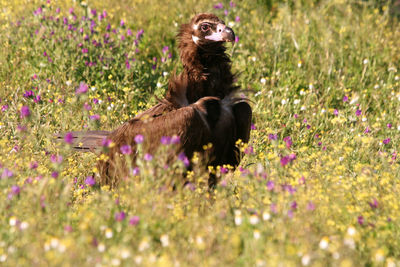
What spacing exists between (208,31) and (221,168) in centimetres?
127

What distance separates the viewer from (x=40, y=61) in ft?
19.6

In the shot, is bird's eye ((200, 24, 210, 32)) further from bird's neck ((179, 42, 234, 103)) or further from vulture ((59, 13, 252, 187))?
bird's neck ((179, 42, 234, 103))

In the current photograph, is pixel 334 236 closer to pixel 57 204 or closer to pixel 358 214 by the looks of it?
pixel 358 214

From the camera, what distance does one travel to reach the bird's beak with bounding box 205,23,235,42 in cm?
425

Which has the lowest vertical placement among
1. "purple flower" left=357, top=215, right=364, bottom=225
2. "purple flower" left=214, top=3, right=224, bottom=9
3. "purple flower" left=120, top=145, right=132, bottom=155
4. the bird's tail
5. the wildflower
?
the bird's tail

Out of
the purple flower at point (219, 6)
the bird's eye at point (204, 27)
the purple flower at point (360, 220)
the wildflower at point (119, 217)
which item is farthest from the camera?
the purple flower at point (219, 6)

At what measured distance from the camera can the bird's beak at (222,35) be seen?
4.25 meters

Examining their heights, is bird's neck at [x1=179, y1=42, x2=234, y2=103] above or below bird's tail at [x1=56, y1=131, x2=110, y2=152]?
above

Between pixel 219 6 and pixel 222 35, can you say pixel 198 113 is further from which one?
pixel 219 6

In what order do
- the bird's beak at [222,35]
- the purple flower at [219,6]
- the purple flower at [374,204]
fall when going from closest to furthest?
the purple flower at [374,204] < the bird's beak at [222,35] < the purple flower at [219,6]

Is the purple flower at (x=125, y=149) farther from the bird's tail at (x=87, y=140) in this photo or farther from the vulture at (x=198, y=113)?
the bird's tail at (x=87, y=140)

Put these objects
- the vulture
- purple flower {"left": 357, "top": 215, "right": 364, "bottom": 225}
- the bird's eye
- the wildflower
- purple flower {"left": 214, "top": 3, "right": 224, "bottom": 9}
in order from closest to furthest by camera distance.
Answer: the wildflower → purple flower {"left": 357, "top": 215, "right": 364, "bottom": 225} → the vulture → the bird's eye → purple flower {"left": 214, "top": 3, "right": 224, "bottom": 9}

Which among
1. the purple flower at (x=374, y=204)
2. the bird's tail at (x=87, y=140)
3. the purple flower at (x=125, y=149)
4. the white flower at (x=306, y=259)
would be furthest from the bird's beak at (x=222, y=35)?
the white flower at (x=306, y=259)

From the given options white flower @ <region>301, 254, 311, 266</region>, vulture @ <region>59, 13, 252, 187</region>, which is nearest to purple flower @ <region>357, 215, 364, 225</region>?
white flower @ <region>301, 254, 311, 266</region>
